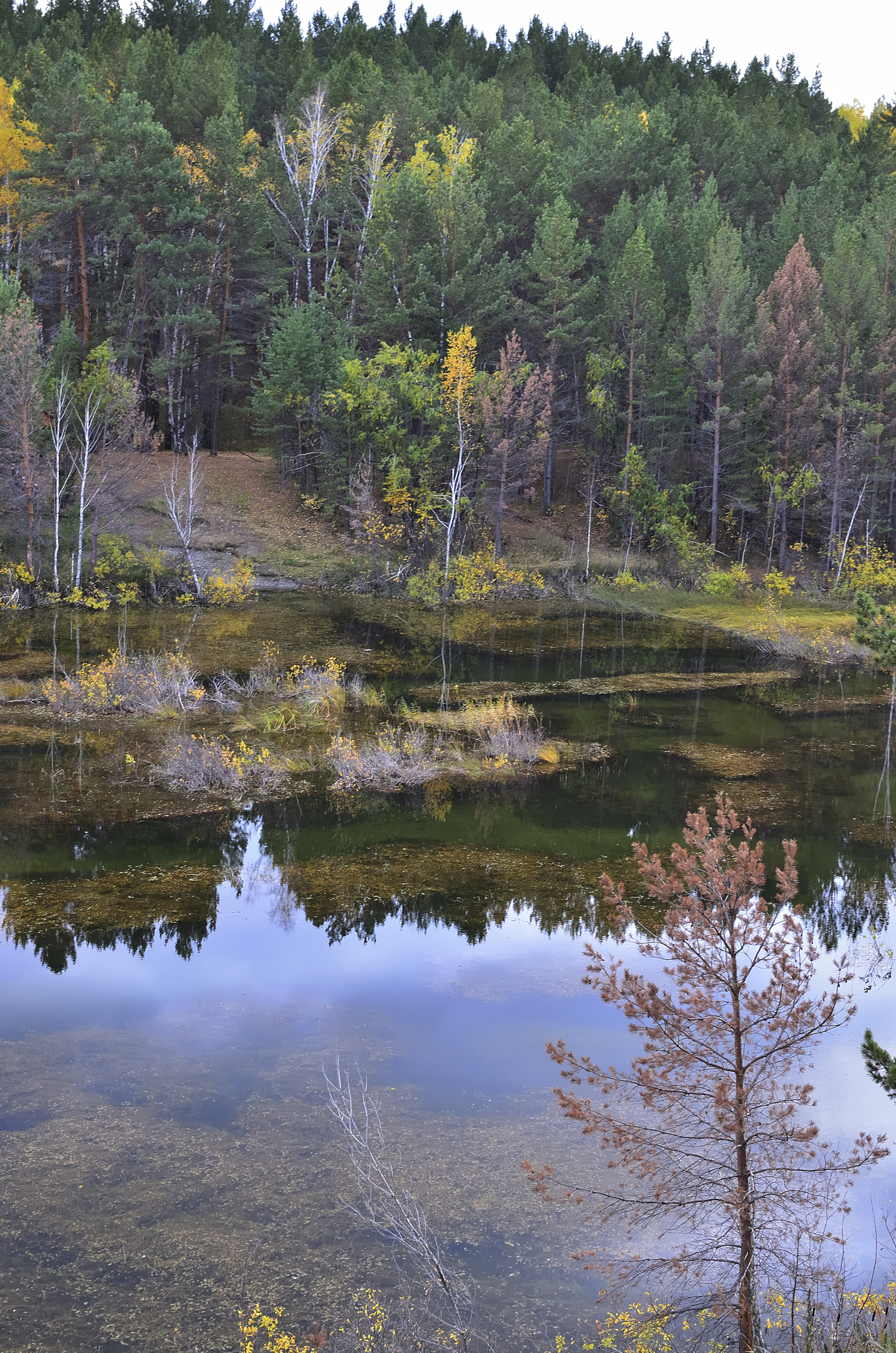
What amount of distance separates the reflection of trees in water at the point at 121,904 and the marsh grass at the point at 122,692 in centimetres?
664

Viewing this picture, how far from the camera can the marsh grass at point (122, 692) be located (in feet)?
72.9

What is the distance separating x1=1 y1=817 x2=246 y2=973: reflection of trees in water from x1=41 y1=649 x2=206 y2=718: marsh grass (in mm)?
6638

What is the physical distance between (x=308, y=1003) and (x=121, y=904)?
3.44m

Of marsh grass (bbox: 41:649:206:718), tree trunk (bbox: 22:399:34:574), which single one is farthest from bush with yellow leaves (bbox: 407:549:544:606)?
marsh grass (bbox: 41:649:206:718)

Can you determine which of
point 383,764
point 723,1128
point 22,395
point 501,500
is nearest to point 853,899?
point 383,764

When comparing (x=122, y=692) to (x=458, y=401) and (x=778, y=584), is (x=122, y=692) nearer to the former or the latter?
(x=458, y=401)

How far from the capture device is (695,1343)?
6.66 m

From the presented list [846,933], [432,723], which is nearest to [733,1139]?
[846,933]

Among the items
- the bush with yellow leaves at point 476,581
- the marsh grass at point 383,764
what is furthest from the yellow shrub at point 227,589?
the marsh grass at point 383,764

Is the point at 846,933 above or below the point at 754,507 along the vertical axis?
below

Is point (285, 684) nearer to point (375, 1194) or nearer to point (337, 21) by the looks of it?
point (375, 1194)

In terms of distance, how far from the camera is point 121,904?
44.9 feet

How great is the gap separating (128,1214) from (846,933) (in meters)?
9.62

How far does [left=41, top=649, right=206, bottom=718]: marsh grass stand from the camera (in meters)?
22.2
